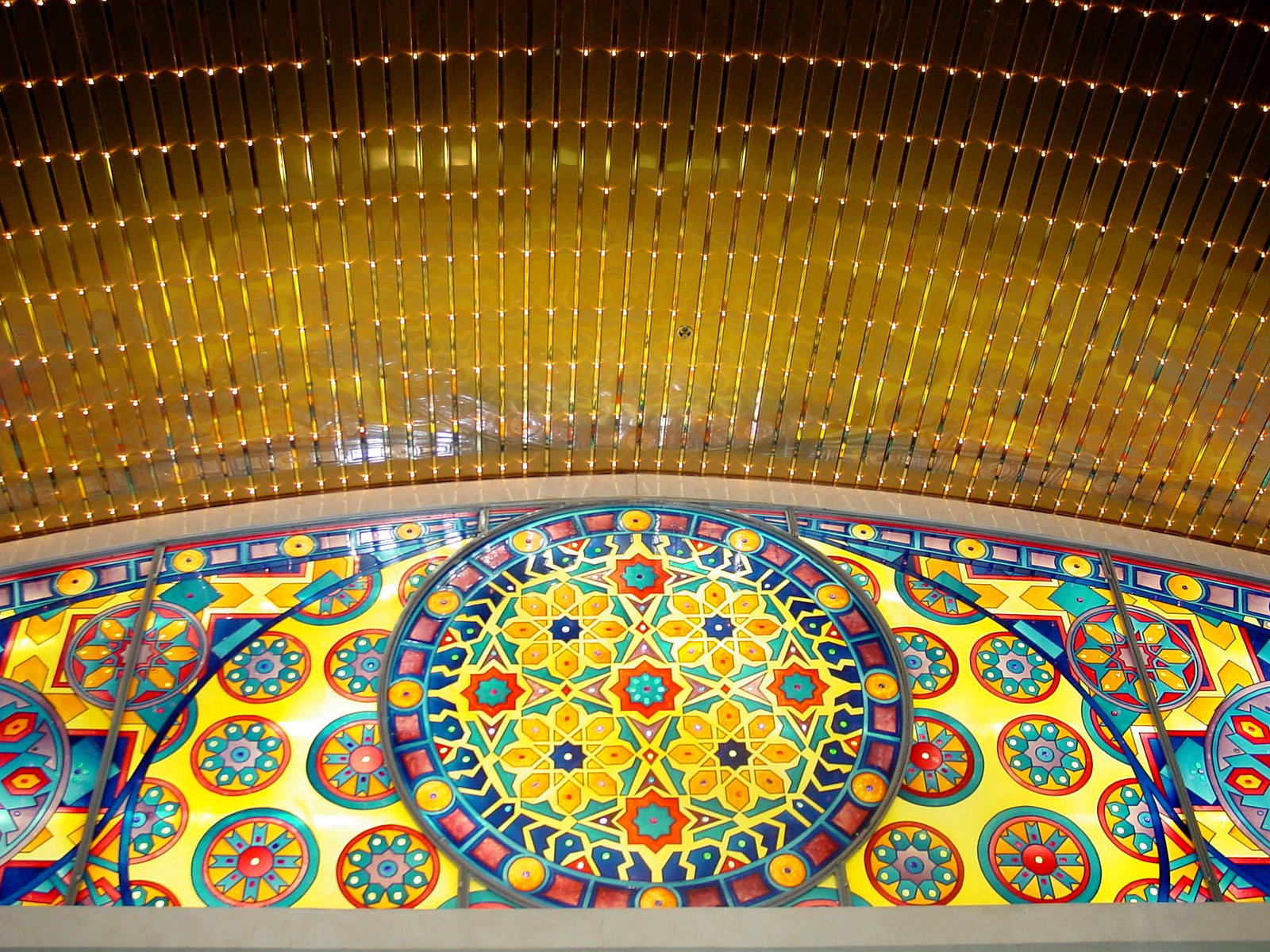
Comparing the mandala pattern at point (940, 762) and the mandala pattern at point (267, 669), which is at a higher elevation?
the mandala pattern at point (940, 762)

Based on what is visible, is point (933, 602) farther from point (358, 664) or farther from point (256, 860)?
point (256, 860)

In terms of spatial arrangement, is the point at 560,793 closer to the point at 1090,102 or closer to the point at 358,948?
the point at 358,948

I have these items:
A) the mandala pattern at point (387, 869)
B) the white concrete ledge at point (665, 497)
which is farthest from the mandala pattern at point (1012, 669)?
the mandala pattern at point (387, 869)

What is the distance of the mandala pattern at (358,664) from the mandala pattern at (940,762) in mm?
2468

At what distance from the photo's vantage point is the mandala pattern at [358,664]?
6.08 m

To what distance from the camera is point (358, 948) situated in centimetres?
485

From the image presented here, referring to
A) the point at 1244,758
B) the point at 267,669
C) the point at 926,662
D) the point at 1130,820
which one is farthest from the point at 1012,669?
the point at 267,669

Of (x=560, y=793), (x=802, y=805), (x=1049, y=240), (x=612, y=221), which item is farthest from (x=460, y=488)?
(x=1049, y=240)

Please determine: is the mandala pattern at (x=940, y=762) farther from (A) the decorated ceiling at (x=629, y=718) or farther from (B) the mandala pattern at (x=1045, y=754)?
(B) the mandala pattern at (x=1045, y=754)

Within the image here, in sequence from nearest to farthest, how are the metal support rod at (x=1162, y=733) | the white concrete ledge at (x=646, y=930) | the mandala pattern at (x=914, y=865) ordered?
the white concrete ledge at (x=646, y=930), the mandala pattern at (x=914, y=865), the metal support rod at (x=1162, y=733)

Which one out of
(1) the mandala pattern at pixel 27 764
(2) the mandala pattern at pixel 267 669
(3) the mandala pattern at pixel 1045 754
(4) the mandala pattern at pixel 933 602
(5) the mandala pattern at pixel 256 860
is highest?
(4) the mandala pattern at pixel 933 602

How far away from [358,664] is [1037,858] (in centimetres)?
318

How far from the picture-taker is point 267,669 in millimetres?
6176

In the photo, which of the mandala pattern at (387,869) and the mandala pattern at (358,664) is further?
the mandala pattern at (358,664)
